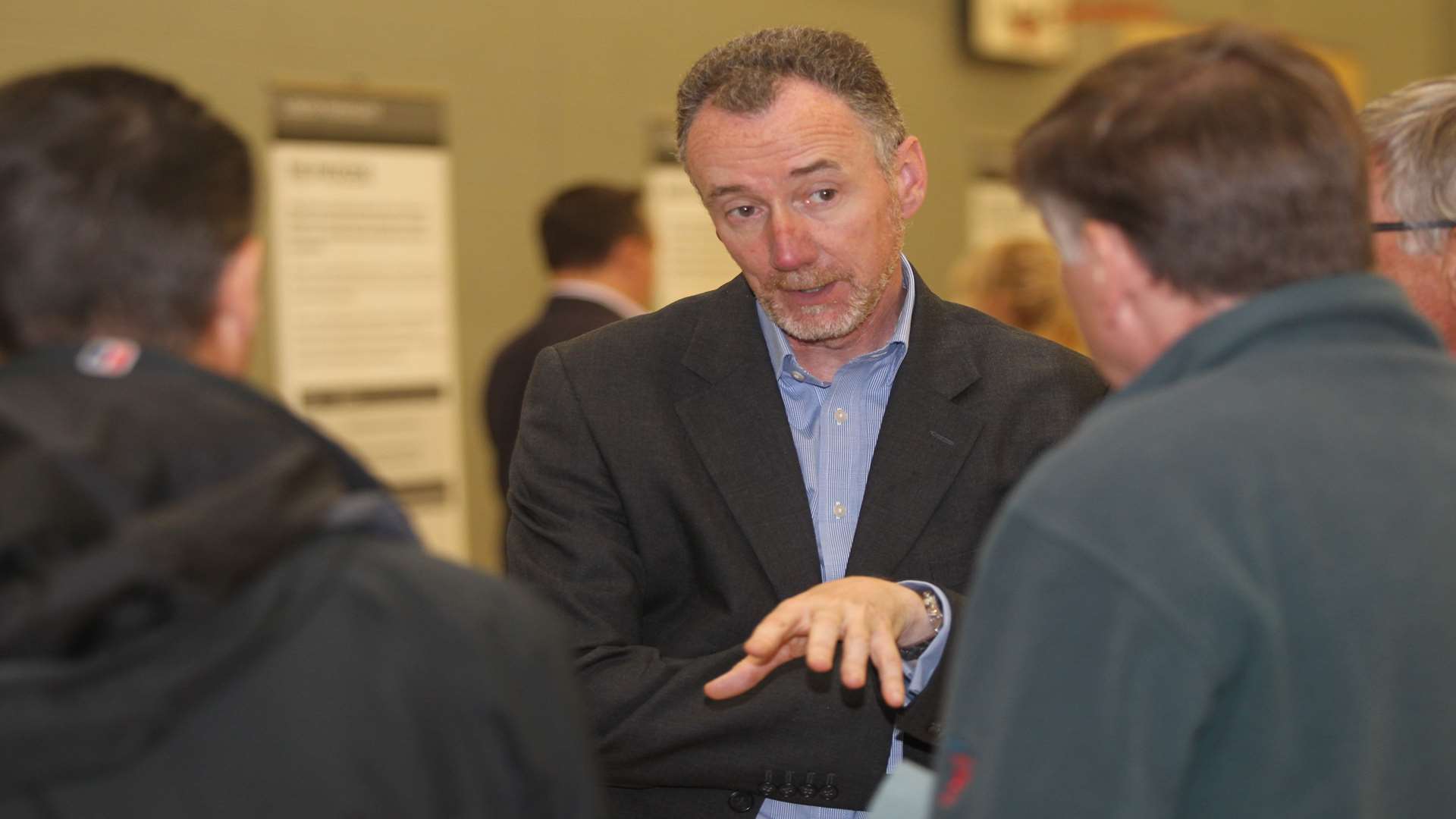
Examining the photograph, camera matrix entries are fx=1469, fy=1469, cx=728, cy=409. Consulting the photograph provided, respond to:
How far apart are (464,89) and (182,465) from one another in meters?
4.54

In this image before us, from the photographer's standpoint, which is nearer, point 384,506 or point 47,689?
point 47,689

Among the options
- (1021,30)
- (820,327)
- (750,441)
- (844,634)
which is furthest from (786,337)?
(1021,30)

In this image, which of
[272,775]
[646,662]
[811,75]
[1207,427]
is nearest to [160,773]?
[272,775]

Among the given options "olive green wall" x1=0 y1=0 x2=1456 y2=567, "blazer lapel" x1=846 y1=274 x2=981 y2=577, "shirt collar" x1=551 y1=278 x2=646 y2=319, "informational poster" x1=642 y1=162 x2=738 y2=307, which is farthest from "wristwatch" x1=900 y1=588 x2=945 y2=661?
"informational poster" x1=642 y1=162 x2=738 y2=307

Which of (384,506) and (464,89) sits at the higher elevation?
→ (464,89)

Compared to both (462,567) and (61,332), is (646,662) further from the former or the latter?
(61,332)

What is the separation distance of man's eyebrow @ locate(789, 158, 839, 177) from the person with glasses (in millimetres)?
756

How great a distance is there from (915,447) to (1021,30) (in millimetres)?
5778

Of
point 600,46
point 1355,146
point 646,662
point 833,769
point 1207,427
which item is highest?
point 600,46

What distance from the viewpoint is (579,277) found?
16.3ft

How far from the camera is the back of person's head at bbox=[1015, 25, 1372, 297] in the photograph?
46.3 inches

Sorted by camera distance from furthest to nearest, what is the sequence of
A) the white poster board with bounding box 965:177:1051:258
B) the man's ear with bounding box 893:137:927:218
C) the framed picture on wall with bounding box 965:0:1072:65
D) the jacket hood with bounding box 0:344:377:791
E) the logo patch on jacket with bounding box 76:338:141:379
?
1. the white poster board with bounding box 965:177:1051:258
2. the framed picture on wall with bounding box 965:0:1072:65
3. the man's ear with bounding box 893:137:927:218
4. the logo patch on jacket with bounding box 76:338:141:379
5. the jacket hood with bounding box 0:344:377:791

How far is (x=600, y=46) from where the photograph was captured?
5770 millimetres

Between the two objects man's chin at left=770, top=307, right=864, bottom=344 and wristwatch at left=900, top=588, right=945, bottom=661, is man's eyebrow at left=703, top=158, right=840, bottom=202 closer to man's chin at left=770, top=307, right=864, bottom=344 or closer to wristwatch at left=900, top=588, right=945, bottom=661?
man's chin at left=770, top=307, right=864, bottom=344
